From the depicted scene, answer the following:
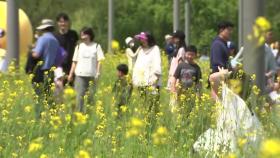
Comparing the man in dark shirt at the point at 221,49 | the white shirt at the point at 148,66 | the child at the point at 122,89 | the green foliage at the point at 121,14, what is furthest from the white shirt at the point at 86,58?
the green foliage at the point at 121,14

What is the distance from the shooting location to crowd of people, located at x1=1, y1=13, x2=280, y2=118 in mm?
9188

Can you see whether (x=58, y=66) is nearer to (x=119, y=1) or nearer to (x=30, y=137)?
(x=30, y=137)

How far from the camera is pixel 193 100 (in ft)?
25.6

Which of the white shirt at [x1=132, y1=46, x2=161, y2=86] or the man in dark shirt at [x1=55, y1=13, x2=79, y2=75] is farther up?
the man in dark shirt at [x1=55, y1=13, x2=79, y2=75]

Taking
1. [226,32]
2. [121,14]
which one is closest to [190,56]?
[226,32]

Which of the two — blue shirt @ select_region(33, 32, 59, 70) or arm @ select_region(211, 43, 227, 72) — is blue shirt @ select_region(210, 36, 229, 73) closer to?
arm @ select_region(211, 43, 227, 72)

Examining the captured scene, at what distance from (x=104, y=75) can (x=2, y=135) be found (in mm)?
9257

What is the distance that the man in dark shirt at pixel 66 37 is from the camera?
10781 mm

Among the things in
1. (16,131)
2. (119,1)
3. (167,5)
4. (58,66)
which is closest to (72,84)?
(58,66)

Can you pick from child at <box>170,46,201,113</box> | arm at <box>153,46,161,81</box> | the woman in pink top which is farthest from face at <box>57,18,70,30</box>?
child at <box>170,46,201,113</box>

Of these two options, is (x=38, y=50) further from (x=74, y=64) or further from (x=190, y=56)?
(x=190, y=56)

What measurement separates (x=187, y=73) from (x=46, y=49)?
1.76 m

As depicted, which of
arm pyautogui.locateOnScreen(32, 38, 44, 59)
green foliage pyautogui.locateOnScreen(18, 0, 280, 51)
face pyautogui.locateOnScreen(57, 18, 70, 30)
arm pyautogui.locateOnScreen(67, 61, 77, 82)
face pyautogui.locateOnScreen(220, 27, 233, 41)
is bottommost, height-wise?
arm pyautogui.locateOnScreen(67, 61, 77, 82)

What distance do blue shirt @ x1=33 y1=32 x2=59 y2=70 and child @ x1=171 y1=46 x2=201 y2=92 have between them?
1.53 meters
